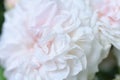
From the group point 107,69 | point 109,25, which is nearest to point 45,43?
point 109,25

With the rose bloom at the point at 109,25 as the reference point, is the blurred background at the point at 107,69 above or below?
below

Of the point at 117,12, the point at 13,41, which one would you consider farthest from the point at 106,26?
the point at 13,41

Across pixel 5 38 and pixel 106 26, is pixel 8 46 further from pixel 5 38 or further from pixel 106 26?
pixel 106 26

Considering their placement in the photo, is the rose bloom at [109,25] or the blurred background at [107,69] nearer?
the rose bloom at [109,25]

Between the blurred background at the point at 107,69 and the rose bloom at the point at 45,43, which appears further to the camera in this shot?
the blurred background at the point at 107,69

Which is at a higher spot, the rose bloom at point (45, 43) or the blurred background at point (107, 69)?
the rose bloom at point (45, 43)

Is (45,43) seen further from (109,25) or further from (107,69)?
(107,69)

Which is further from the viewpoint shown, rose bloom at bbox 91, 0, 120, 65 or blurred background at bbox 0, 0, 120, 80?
blurred background at bbox 0, 0, 120, 80
